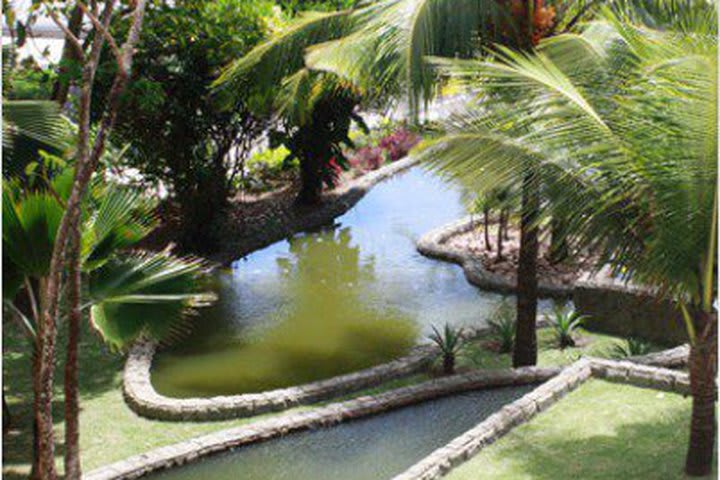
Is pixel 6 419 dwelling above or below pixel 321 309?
below

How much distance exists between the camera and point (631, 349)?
11094 millimetres

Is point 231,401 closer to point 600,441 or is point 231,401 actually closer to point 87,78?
point 600,441

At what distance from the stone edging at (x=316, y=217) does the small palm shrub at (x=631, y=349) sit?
5.05 m

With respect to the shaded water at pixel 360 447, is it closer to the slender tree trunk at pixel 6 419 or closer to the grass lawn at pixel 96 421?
the grass lawn at pixel 96 421

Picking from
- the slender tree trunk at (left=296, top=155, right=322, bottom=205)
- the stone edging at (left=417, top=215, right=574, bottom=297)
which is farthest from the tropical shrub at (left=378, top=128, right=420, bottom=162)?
the stone edging at (left=417, top=215, right=574, bottom=297)

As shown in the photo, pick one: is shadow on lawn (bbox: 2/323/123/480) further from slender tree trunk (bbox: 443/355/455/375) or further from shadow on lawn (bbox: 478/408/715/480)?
shadow on lawn (bbox: 478/408/715/480)

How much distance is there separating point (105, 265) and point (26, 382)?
12.3 feet

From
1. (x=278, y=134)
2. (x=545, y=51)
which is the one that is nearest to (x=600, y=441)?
(x=545, y=51)

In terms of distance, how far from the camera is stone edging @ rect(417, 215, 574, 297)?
14.0m

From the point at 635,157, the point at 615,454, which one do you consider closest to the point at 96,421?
the point at 615,454

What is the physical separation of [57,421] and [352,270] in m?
6.52

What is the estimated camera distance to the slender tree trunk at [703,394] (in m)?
7.02

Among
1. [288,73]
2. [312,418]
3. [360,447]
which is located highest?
[288,73]

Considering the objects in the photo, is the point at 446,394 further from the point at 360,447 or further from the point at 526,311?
the point at 360,447
